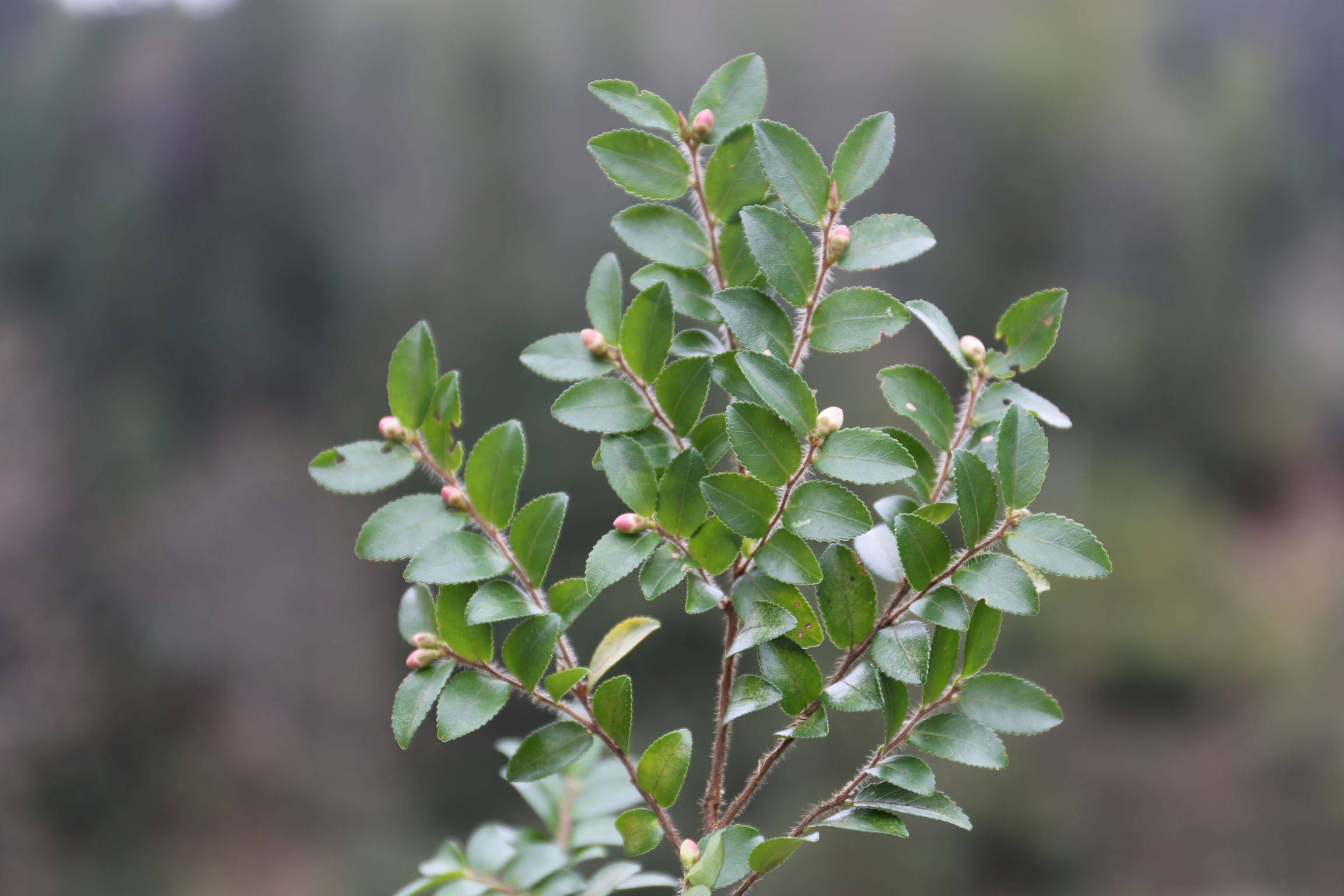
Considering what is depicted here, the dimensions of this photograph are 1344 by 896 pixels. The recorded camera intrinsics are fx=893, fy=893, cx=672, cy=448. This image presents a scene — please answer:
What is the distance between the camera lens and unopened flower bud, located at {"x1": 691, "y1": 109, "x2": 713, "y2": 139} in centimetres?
47

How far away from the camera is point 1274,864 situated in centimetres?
190

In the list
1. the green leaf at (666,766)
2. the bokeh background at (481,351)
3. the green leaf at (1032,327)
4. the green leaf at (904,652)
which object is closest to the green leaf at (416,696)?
the green leaf at (666,766)

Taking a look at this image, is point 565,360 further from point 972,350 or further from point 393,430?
point 972,350

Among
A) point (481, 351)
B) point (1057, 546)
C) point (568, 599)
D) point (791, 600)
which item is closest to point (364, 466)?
point (568, 599)

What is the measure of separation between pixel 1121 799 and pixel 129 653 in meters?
2.20

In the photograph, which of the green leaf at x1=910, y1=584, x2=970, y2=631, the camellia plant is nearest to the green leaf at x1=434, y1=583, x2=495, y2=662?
the camellia plant

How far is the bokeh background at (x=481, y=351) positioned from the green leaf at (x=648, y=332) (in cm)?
146

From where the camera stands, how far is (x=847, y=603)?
441mm

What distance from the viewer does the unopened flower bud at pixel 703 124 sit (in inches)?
18.5

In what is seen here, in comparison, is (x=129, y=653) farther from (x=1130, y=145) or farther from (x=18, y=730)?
(x=1130, y=145)

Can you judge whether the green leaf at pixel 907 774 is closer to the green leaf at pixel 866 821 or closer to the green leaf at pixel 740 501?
the green leaf at pixel 866 821

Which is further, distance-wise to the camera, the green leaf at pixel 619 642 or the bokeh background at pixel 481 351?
the bokeh background at pixel 481 351

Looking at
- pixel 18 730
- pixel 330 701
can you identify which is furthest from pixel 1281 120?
pixel 18 730

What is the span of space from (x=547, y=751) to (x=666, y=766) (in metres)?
0.06
